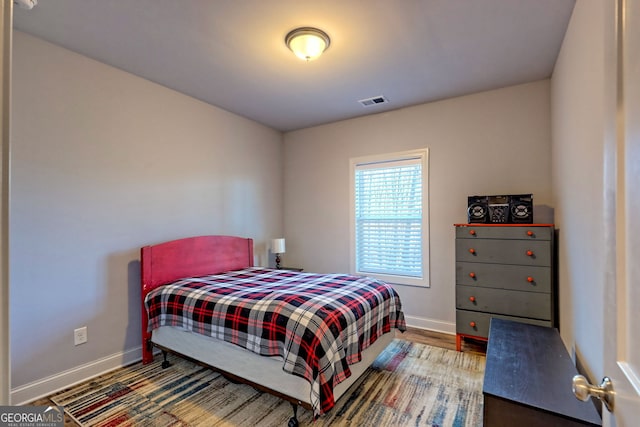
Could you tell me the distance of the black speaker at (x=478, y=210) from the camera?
9.37 ft

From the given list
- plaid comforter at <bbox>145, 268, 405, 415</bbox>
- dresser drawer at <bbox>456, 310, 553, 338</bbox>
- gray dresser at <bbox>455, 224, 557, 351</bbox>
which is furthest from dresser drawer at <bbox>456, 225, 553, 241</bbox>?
plaid comforter at <bbox>145, 268, 405, 415</bbox>

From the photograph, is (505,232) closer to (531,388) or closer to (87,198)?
(531,388)

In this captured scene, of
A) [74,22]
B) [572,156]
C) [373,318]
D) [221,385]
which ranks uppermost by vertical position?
[74,22]

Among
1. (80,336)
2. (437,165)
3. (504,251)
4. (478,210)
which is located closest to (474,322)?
(504,251)

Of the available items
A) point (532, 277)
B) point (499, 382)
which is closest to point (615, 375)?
point (499, 382)

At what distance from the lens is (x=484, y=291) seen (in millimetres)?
2752

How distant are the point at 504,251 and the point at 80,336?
3.57 meters

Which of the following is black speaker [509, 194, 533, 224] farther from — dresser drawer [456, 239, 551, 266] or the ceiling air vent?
the ceiling air vent

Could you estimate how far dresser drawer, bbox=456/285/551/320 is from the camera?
99.2 inches

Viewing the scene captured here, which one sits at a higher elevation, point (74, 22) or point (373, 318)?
point (74, 22)

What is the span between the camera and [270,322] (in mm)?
1938

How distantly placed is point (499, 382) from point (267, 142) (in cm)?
378

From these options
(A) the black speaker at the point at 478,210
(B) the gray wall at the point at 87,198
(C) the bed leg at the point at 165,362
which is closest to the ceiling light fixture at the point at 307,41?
(B) the gray wall at the point at 87,198

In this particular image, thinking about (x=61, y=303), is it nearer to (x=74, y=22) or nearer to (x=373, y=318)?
(x=74, y=22)
